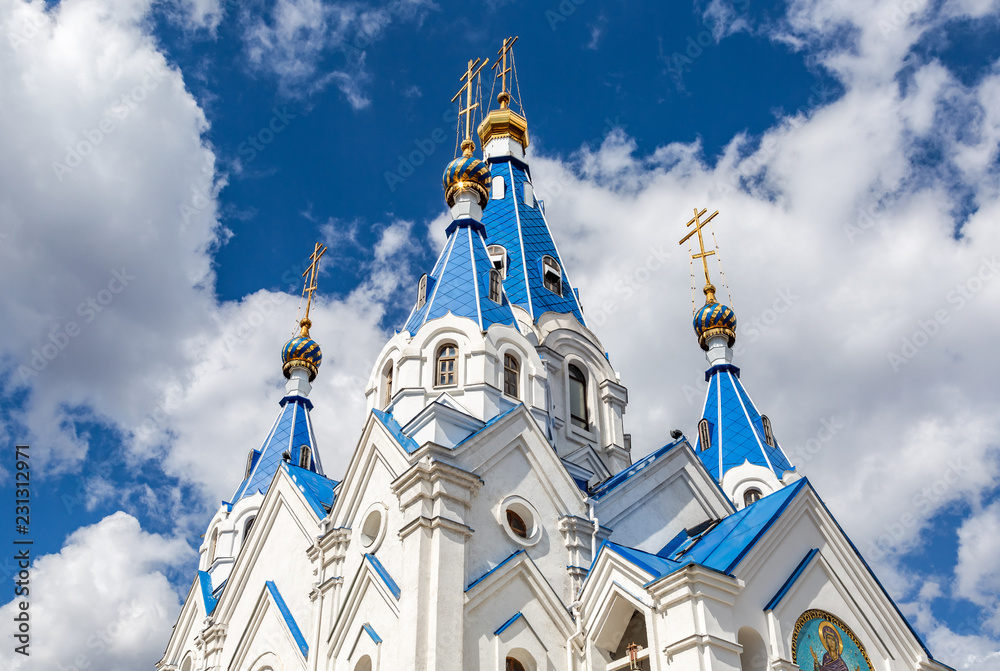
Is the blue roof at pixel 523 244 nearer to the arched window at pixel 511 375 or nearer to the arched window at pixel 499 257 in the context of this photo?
the arched window at pixel 499 257

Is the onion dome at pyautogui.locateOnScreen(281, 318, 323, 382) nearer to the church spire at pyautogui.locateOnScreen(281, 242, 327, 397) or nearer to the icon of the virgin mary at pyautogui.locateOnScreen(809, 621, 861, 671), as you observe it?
the church spire at pyautogui.locateOnScreen(281, 242, 327, 397)

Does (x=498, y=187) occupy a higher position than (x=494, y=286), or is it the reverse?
(x=498, y=187)

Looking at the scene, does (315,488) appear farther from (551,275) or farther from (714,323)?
(714,323)

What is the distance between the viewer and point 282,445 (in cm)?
2095

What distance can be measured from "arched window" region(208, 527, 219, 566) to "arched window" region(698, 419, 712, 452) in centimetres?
1086

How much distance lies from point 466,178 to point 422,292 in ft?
10.5

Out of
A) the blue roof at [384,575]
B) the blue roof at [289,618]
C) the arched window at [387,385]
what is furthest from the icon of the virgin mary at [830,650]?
the arched window at [387,385]

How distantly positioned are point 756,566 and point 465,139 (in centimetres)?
1136

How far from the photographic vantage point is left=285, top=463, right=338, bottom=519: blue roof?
51.7ft

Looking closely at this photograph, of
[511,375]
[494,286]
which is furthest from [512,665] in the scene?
[494,286]

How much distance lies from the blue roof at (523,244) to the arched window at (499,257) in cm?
14

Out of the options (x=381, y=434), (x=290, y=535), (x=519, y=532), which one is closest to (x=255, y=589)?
(x=290, y=535)

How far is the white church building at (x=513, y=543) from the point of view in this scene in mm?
11695

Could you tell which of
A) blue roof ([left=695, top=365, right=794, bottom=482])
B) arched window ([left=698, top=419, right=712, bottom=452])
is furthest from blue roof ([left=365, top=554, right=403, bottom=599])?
arched window ([left=698, top=419, right=712, bottom=452])
